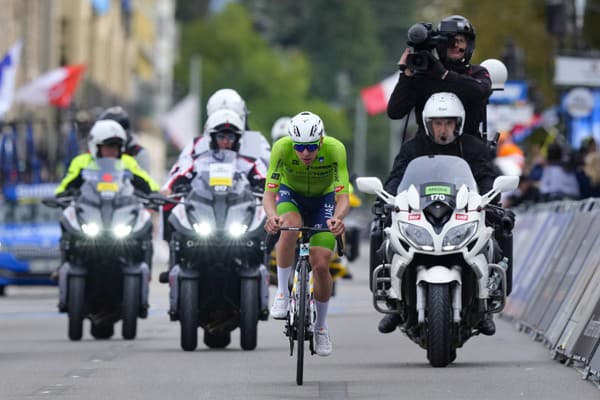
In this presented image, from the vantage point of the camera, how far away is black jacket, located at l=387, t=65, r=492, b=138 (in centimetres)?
1514

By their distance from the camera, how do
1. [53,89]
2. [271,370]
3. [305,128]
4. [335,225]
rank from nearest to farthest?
[335,225] → [305,128] → [271,370] → [53,89]

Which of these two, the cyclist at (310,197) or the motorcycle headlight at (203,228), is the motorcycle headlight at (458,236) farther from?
the motorcycle headlight at (203,228)

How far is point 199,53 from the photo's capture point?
419 feet

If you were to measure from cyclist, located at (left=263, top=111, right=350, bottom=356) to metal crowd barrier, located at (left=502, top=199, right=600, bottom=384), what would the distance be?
1.79 m

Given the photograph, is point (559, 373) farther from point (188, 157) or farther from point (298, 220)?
point (188, 157)

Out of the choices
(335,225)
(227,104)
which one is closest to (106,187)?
(227,104)

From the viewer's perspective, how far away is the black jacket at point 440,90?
49.7 feet

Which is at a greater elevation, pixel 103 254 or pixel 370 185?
pixel 370 185

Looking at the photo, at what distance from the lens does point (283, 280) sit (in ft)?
48.7

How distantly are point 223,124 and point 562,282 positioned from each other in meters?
3.08

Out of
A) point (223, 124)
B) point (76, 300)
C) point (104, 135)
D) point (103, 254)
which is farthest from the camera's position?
point (104, 135)

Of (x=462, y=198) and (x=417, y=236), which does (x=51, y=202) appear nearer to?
(x=417, y=236)

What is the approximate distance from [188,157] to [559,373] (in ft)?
15.7

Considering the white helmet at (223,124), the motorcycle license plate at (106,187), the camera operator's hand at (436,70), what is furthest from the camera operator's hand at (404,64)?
the motorcycle license plate at (106,187)
